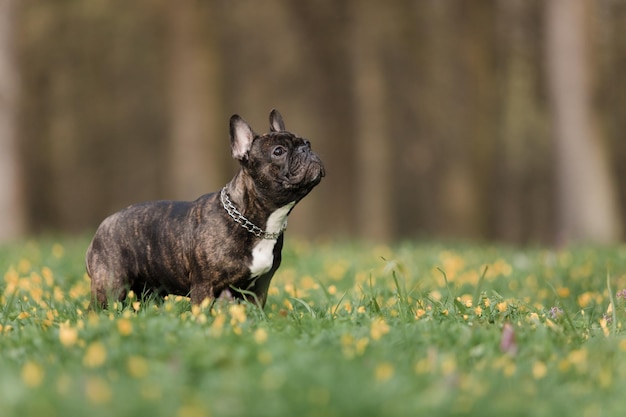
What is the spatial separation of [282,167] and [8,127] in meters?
10.3

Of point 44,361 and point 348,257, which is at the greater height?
point 44,361

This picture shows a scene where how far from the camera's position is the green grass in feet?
10.4

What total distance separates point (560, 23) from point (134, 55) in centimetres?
1339

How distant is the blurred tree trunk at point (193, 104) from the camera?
1520 centimetres

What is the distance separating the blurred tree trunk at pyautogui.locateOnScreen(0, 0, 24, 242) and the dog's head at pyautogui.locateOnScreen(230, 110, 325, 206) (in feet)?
→ 32.6

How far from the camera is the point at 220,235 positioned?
5473mm

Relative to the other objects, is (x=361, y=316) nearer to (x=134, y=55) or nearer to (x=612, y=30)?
(x=612, y=30)

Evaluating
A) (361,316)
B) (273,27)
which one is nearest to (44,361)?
(361,316)

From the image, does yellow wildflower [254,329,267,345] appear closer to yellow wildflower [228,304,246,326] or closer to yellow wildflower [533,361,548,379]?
yellow wildflower [228,304,246,326]

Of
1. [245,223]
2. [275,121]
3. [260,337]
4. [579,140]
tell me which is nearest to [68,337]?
[260,337]

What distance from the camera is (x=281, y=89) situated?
21.9m

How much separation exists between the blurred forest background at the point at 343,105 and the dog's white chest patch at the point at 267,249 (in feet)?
29.3

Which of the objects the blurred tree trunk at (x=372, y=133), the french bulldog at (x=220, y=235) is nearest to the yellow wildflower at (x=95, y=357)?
the french bulldog at (x=220, y=235)

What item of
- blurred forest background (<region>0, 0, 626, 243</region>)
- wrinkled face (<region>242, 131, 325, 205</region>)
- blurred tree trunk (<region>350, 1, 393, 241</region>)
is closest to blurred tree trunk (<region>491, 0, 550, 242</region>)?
blurred forest background (<region>0, 0, 626, 243</region>)
